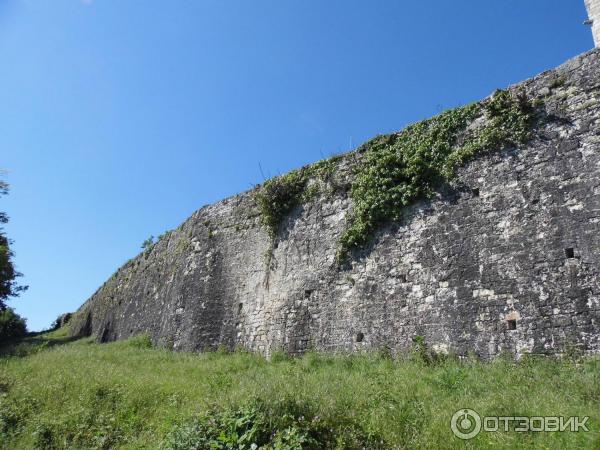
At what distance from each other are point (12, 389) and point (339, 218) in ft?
24.7

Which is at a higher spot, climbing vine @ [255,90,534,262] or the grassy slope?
climbing vine @ [255,90,534,262]

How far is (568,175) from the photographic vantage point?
759 centimetres

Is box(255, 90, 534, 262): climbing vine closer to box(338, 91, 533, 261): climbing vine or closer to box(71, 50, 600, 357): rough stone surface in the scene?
box(338, 91, 533, 261): climbing vine

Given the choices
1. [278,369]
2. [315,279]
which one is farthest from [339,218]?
[278,369]

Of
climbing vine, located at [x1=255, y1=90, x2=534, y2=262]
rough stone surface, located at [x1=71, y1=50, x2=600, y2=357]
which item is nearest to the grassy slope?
rough stone surface, located at [x1=71, y1=50, x2=600, y2=357]

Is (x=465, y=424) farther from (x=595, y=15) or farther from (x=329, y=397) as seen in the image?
(x=595, y=15)

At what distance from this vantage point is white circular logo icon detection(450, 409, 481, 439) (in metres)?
4.60

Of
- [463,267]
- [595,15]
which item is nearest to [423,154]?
[463,267]
